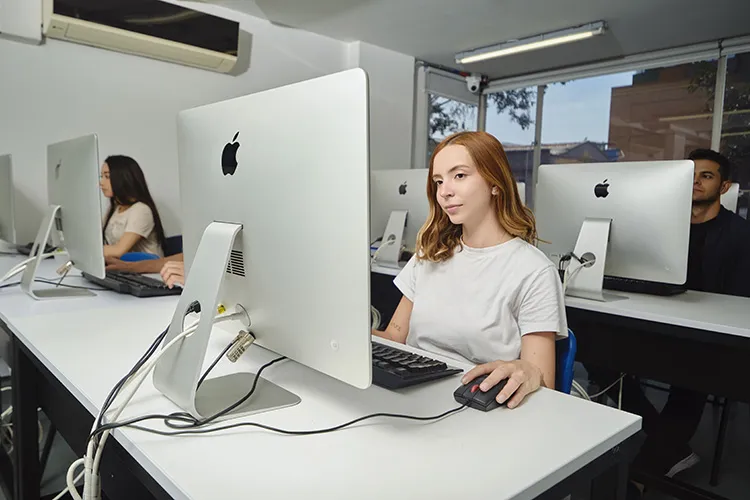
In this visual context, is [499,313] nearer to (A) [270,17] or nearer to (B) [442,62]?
(A) [270,17]

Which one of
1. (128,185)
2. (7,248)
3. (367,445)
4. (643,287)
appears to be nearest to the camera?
(367,445)

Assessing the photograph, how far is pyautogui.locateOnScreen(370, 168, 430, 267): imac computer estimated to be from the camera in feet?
8.66

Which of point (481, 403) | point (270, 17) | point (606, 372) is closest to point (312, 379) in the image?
point (481, 403)

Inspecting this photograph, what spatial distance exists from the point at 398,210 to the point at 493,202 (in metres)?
1.47

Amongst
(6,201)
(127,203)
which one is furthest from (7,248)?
(6,201)

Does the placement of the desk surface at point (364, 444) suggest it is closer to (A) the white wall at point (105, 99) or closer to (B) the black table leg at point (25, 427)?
(B) the black table leg at point (25, 427)

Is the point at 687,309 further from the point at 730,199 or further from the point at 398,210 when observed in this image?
the point at 730,199

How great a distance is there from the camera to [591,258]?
6.15 feet

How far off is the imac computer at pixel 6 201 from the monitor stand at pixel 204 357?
1.78 metres

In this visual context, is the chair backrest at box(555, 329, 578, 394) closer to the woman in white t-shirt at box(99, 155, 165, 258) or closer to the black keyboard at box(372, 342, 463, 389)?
the black keyboard at box(372, 342, 463, 389)

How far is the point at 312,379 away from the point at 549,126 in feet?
16.9

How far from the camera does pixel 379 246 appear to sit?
9.09 ft

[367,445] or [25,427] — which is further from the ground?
[367,445]

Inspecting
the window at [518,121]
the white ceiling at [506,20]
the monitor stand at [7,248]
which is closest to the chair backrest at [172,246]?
the monitor stand at [7,248]
